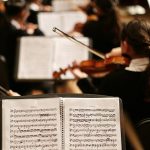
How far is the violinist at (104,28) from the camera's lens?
397 centimetres

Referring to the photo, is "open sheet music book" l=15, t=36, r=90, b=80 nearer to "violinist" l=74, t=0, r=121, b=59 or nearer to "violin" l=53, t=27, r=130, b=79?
"violinist" l=74, t=0, r=121, b=59

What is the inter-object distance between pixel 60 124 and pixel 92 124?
5.0 inches

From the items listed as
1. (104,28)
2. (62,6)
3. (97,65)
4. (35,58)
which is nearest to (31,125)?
(97,65)

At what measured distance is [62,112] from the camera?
181cm

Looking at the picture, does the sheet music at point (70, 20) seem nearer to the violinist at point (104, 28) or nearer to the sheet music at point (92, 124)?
the violinist at point (104, 28)

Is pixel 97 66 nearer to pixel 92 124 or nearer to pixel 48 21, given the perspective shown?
pixel 92 124

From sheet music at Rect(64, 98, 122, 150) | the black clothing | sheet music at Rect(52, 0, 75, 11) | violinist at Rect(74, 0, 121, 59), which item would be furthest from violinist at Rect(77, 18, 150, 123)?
sheet music at Rect(52, 0, 75, 11)

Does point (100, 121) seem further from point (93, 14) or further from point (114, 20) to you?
point (93, 14)

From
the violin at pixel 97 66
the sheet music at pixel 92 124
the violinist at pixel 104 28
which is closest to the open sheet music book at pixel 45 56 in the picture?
the violinist at pixel 104 28

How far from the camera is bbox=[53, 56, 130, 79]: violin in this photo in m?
2.91

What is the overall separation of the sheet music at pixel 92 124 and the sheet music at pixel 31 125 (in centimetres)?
5

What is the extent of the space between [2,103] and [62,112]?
24 centimetres

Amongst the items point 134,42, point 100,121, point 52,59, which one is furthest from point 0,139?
point 52,59

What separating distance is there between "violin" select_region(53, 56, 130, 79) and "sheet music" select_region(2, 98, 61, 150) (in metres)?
1.03
